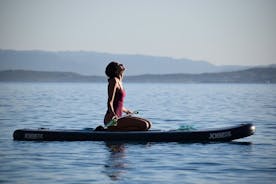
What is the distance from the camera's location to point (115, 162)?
1330 cm

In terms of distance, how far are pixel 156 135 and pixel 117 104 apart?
146 centimetres

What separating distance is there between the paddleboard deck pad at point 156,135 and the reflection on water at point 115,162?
0.30 m

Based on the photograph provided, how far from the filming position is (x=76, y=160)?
1354 centimetres

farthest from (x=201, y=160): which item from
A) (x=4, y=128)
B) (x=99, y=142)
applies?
(x=4, y=128)

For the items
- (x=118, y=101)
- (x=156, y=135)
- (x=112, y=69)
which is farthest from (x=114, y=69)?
(x=156, y=135)

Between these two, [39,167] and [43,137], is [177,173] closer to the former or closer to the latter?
[39,167]

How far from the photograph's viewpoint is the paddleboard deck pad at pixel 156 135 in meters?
15.9

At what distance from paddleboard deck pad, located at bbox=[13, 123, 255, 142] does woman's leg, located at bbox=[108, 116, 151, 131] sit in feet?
0.52

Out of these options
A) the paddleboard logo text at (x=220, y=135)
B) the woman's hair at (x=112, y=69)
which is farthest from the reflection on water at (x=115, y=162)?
the paddleboard logo text at (x=220, y=135)

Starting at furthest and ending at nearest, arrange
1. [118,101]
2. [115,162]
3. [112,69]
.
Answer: [118,101] → [112,69] → [115,162]

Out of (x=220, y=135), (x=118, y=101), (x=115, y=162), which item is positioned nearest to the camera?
(x=115, y=162)

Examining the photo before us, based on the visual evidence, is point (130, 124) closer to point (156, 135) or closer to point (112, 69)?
point (156, 135)

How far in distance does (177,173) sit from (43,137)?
5.64m

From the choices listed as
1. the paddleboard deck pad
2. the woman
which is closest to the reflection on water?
the paddleboard deck pad
